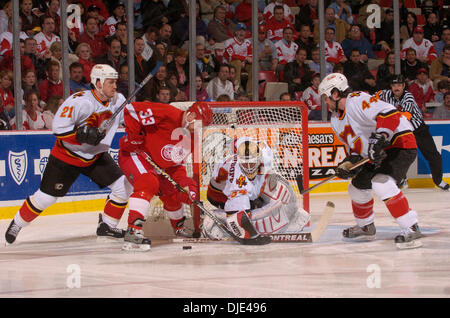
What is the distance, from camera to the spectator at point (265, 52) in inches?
289

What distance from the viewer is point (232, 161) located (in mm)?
4449

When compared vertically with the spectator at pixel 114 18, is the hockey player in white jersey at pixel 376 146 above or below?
below

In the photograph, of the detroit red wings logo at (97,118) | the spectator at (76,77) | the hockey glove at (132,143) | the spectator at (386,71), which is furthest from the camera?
the spectator at (386,71)

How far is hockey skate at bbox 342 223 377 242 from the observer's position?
180 inches

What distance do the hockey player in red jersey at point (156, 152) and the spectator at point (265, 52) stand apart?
2896 mm

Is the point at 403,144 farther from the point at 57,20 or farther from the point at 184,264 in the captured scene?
the point at 57,20

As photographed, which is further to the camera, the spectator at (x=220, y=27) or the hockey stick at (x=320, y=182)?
the spectator at (x=220, y=27)

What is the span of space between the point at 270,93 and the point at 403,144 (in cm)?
308

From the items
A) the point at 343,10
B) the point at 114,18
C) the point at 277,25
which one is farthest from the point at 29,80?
the point at 343,10

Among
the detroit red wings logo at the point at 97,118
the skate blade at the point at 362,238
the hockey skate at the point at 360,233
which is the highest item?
the detroit red wings logo at the point at 97,118

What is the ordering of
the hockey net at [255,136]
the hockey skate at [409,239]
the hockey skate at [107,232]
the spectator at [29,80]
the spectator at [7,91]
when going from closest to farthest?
the hockey skate at [409,239] < the hockey skate at [107,232] < the hockey net at [255,136] < the spectator at [7,91] < the spectator at [29,80]

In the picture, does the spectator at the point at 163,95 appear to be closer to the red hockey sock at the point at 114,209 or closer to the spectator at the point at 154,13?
the spectator at the point at 154,13

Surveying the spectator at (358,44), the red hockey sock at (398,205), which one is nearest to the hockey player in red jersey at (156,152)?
the red hockey sock at (398,205)

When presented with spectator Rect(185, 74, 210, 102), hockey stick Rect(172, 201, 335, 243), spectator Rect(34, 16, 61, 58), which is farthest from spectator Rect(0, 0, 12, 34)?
hockey stick Rect(172, 201, 335, 243)
